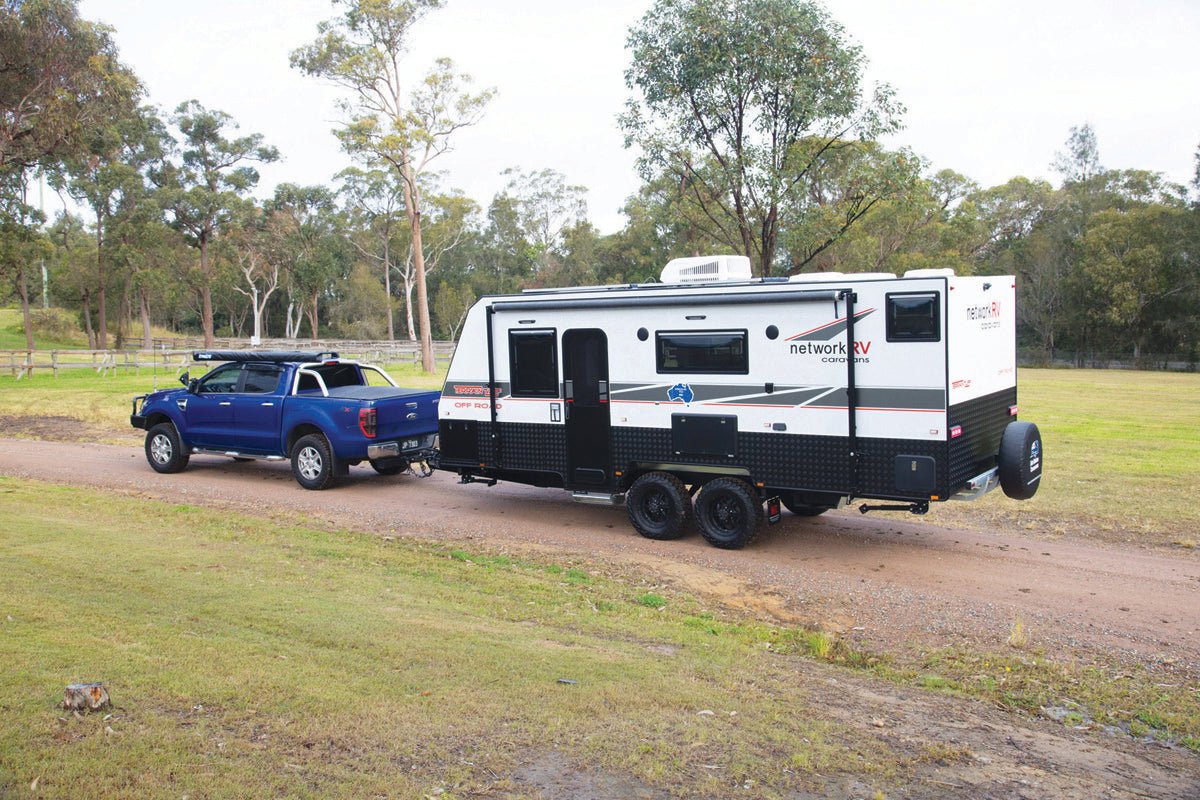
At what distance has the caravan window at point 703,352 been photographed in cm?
1049

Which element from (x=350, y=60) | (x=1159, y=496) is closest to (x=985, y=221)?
(x=350, y=60)

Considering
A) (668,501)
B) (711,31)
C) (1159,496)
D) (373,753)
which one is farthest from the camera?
(711,31)

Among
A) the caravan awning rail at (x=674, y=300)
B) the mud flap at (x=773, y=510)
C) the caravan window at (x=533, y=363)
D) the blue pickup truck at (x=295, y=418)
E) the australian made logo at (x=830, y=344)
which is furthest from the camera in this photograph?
the blue pickup truck at (x=295, y=418)

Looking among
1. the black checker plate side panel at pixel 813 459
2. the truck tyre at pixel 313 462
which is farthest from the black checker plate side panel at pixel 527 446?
the truck tyre at pixel 313 462

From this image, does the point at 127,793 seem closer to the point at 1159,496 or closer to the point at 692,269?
the point at 692,269

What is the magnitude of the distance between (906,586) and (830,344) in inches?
99.8

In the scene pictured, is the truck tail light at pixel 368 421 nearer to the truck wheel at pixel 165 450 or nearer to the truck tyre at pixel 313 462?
the truck tyre at pixel 313 462

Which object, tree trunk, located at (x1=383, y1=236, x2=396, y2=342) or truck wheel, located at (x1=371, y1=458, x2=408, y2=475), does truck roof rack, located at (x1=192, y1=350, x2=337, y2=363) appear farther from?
tree trunk, located at (x1=383, y1=236, x2=396, y2=342)

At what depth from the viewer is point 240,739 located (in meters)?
4.74

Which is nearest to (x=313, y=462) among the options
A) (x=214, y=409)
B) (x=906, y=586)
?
(x=214, y=409)

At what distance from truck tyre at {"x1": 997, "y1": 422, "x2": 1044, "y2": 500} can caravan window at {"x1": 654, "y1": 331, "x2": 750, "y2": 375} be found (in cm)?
286

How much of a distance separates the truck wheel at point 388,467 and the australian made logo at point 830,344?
25.0 feet

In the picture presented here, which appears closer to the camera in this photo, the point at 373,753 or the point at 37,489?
the point at 373,753

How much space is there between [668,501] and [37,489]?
9075mm
